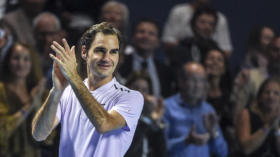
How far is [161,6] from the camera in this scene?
839 centimetres

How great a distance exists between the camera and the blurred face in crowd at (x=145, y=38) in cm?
641

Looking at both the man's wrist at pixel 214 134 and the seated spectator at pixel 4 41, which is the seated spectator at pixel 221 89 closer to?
the man's wrist at pixel 214 134

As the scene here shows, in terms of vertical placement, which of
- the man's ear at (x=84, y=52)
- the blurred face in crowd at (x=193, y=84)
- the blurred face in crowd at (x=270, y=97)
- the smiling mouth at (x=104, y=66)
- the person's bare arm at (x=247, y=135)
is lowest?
the person's bare arm at (x=247, y=135)

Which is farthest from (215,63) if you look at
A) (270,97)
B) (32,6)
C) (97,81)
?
(97,81)

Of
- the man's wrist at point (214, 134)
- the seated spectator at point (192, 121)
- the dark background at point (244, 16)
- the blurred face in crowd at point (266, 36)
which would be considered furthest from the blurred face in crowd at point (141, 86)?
the dark background at point (244, 16)

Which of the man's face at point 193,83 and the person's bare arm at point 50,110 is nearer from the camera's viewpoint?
the person's bare arm at point 50,110

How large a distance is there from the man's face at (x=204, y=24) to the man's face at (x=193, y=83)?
103cm

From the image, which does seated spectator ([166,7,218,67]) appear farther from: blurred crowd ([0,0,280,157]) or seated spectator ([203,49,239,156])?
seated spectator ([203,49,239,156])

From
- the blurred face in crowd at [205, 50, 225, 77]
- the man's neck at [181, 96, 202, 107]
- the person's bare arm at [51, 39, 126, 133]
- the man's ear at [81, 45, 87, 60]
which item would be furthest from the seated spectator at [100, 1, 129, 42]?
the person's bare arm at [51, 39, 126, 133]

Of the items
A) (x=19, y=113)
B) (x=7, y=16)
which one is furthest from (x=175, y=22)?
(x=19, y=113)

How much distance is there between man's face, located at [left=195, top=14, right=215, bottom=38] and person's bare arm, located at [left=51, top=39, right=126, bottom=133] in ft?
12.7

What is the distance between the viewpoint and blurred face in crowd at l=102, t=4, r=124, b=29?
6.53m

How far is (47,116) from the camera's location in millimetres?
3316

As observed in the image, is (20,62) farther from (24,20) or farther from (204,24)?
(204,24)
